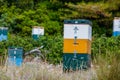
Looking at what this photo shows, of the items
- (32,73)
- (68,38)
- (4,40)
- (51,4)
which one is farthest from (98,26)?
(32,73)

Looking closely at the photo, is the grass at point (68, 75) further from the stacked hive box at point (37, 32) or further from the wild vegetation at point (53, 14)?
the wild vegetation at point (53, 14)

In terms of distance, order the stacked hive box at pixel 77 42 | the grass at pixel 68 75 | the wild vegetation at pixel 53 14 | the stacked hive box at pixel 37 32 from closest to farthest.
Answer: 1. the grass at pixel 68 75
2. the stacked hive box at pixel 77 42
3. the stacked hive box at pixel 37 32
4. the wild vegetation at pixel 53 14

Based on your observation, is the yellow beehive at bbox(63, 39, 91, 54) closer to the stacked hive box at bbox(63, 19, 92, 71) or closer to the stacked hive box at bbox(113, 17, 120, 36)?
the stacked hive box at bbox(63, 19, 92, 71)

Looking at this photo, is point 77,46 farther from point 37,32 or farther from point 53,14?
point 53,14

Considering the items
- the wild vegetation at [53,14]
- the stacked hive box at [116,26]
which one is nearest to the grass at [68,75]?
the stacked hive box at [116,26]

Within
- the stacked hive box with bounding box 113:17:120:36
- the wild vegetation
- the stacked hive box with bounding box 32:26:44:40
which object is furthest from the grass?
the wild vegetation

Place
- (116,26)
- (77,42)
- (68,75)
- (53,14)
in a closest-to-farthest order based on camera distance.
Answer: (68,75)
(77,42)
(116,26)
(53,14)

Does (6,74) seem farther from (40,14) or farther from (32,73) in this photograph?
(40,14)

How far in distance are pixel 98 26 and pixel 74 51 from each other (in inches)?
344

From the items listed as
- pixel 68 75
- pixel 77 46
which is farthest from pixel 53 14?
pixel 68 75

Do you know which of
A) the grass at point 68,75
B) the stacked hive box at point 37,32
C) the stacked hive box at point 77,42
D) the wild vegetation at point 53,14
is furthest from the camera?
the wild vegetation at point 53,14

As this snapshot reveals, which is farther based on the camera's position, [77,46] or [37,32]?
[37,32]

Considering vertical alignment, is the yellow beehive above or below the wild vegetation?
above

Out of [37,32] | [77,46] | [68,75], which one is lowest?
[37,32]
